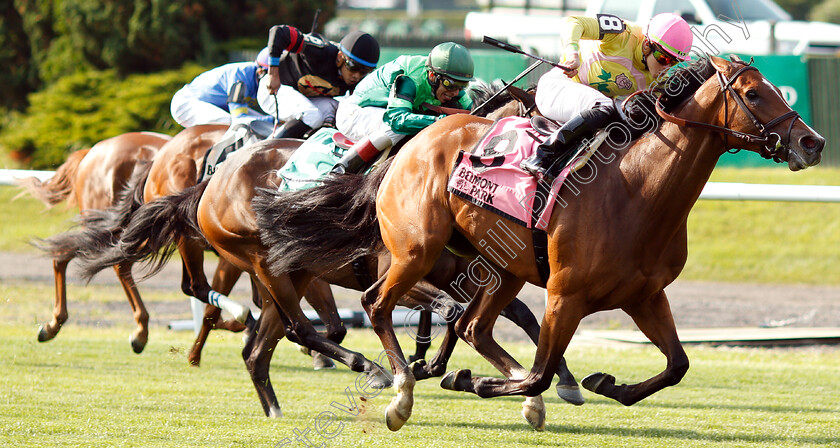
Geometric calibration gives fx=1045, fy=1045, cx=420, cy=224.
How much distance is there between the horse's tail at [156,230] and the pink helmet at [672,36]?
3.01 m

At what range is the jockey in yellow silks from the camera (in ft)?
14.6

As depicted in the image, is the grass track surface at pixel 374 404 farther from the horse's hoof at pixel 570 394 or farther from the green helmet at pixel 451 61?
the green helmet at pixel 451 61

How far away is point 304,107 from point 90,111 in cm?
992

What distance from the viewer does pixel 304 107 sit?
6613 millimetres

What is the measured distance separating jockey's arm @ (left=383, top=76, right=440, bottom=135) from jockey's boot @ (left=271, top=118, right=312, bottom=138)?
51.7 inches

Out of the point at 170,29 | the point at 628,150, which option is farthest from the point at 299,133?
the point at 170,29

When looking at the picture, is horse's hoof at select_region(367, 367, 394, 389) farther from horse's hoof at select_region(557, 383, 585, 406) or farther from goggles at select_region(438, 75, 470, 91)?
goggles at select_region(438, 75, 470, 91)

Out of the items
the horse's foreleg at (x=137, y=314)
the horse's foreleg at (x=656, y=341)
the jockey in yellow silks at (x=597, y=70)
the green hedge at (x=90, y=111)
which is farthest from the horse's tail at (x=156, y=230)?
the green hedge at (x=90, y=111)

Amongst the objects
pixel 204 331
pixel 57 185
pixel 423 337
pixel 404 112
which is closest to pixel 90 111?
pixel 57 185

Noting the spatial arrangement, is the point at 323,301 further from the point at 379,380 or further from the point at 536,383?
the point at 536,383

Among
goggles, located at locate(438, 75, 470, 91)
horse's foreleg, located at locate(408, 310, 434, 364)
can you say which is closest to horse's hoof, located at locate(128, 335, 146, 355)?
horse's foreleg, located at locate(408, 310, 434, 364)

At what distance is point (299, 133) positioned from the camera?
6.55 metres

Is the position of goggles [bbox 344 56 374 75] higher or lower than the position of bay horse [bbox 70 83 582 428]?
higher

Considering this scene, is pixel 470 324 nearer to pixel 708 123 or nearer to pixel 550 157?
pixel 550 157
